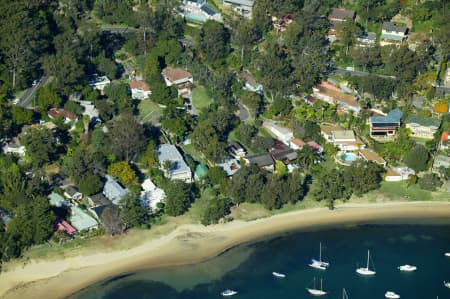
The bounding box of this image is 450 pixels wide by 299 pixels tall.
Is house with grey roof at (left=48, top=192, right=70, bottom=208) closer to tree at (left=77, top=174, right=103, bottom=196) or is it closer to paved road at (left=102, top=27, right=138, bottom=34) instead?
tree at (left=77, top=174, right=103, bottom=196)

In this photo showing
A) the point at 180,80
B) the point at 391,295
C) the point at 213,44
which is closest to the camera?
the point at 391,295

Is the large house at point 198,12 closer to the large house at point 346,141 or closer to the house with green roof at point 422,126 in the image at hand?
the large house at point 346,141

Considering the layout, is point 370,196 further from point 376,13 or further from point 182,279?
point 376,13

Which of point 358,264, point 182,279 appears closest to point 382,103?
point 358,264

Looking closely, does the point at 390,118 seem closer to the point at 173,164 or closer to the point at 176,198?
the point at 173,164

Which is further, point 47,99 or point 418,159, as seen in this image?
point 47,99

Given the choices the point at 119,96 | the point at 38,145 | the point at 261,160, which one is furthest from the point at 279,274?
the point at 119,96

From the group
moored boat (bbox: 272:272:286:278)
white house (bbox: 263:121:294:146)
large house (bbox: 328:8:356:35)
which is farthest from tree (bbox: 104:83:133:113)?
large house (bbox: 328:8:356:35)
